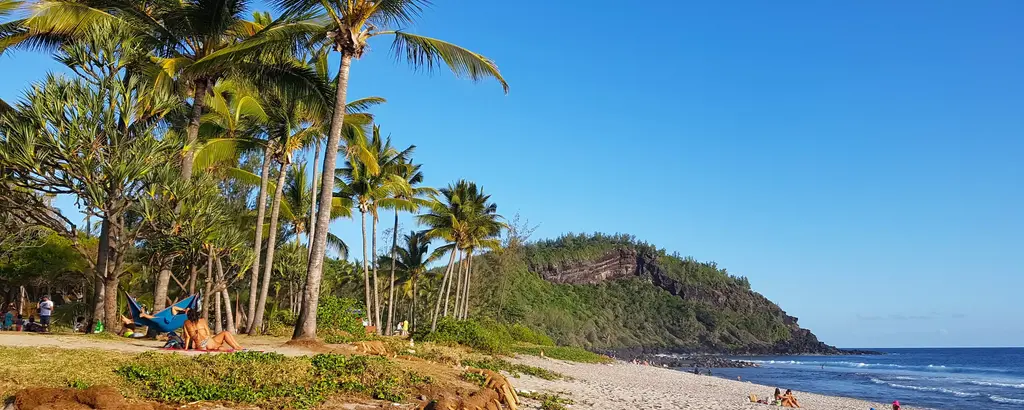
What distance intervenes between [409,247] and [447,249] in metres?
3.59

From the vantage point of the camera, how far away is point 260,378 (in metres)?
8.52

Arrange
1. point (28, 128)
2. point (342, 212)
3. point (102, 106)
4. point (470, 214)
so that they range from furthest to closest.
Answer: point (470, 214), point (342, 212), point (102, 106), point (28, 128)

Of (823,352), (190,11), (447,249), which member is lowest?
(823,352)

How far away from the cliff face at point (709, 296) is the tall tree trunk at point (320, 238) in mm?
90562

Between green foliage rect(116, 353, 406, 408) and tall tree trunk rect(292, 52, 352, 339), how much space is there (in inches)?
163

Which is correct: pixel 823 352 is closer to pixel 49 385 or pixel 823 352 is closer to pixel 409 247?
pixel 409 247

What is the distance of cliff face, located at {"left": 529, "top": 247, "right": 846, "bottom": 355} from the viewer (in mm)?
107125

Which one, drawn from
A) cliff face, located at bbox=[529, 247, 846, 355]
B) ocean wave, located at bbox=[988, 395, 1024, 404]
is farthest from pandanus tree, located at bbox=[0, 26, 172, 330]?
cliff face, located at bbox=[529, 247, 846, 355]

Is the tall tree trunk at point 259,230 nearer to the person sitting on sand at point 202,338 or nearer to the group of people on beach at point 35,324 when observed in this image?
the group of people on beach at point 35,324

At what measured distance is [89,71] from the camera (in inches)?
600

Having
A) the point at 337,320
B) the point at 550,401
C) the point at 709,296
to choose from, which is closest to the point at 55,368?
the point at 550,401

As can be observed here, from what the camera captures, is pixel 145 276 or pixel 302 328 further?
pixel 145 276

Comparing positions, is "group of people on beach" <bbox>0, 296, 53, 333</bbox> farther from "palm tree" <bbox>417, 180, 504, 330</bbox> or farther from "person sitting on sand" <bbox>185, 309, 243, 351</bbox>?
"palm tree" <bbox>417, 180, 504, 330</bbox>

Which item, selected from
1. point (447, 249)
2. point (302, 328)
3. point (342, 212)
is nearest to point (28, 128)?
point (302, 328)
